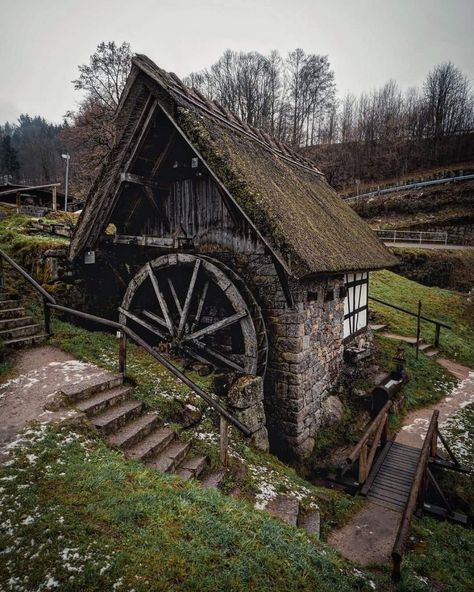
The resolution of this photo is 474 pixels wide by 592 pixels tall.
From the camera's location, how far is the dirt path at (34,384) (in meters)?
4.27

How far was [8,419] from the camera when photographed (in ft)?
14.0

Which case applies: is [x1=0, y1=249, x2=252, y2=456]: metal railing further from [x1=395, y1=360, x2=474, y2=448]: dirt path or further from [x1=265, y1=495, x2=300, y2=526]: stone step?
[x1=395, y1=360, x2=474, y2=448]: dirt path

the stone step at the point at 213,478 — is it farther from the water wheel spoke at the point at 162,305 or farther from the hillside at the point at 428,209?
the hillside at the point at 428,209

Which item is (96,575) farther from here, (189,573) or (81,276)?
(81,276)

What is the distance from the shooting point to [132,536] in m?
2.85

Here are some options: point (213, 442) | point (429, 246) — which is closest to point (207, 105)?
point (213, 442)

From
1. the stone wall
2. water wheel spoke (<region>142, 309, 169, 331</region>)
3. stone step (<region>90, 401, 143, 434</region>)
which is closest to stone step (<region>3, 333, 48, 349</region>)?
water wheel spoke (<region>142, 309, 169, 331</region>)

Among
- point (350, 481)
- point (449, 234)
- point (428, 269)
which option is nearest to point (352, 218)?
point (350, 481)

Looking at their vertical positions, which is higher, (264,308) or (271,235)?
(271,235)

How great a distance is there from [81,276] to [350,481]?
23.8ft

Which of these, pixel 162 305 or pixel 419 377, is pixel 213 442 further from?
pixel 419 377

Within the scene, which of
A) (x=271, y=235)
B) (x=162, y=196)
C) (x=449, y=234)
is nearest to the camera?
(x=271, y=235)

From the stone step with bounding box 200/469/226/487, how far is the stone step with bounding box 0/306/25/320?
5.13 meters

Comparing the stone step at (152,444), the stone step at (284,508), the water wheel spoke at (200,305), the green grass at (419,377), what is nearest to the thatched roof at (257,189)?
the water wheel spoke at (200,305)
